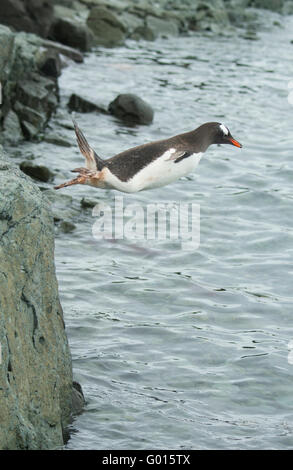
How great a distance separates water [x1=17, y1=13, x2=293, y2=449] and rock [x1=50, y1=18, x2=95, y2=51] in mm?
4218

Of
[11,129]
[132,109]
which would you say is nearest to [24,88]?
[11,129]

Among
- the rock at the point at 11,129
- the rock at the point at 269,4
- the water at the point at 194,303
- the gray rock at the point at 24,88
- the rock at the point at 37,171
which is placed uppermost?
the rock at the point at 269,4

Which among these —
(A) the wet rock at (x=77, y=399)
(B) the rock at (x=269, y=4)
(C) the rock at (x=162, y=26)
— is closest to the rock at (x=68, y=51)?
(C) the rock at (x=162, y=26)

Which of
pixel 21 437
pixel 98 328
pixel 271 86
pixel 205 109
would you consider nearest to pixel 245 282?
pixel 98 328

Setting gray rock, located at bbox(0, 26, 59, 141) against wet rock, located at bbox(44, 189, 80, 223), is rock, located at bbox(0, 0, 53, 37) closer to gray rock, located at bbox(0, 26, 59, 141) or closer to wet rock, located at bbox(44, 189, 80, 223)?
gray rock, located at bbox(0, 26, 59, 141)

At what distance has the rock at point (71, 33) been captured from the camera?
24469mm

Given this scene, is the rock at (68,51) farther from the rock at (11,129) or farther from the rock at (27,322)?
the rock at (27,322)

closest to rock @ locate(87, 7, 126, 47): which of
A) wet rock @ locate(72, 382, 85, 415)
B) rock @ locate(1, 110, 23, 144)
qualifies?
rock @ locate(1, 110, 23, 144)

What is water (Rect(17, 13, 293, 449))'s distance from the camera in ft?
27.1

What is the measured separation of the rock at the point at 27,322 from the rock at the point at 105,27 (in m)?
20.0

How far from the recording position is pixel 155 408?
8.45 metres

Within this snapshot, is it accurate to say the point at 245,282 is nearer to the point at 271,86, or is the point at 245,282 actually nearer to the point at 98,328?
the point at 98,328

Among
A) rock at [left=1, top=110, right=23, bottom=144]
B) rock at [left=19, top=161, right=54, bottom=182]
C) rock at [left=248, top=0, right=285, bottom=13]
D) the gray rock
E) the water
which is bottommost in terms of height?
the water
